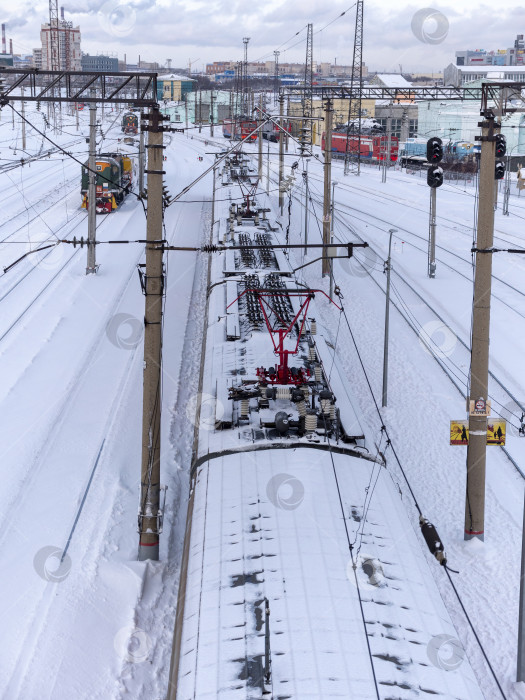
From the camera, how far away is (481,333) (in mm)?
13297

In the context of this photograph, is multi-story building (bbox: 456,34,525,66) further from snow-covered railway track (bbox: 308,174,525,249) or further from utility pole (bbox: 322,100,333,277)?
utility pole (bbox: 322,100,333,277)

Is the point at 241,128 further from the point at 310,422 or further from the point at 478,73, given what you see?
the point at 478,73

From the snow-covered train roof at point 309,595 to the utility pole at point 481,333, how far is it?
2918mm

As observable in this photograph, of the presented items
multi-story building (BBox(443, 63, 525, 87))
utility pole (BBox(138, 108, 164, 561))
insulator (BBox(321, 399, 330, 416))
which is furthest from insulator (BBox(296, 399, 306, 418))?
multi-story building (BBox(443, 63, 525, 87))

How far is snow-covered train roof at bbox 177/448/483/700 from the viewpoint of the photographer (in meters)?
7.35

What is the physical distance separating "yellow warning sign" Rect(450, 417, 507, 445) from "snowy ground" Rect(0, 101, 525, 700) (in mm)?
1800

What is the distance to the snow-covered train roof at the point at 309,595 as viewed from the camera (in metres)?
7.35

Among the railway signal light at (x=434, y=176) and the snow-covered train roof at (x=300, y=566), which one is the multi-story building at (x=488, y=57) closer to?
the railway signal light at (x=434, y=176)

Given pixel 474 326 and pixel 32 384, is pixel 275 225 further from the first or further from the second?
pixel 474 326

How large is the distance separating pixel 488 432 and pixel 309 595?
20.9ft

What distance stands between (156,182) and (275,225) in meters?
20.1

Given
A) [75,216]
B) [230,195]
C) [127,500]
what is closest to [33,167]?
[75,216]

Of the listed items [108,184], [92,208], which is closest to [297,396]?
[92,208]

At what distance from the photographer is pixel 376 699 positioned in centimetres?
701
